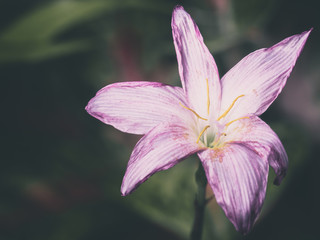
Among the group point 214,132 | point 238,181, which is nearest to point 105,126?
point 214,132

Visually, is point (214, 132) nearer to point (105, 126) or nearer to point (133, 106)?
point (133, 106)

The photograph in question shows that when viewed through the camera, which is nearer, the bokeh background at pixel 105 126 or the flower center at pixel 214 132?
the flower center at pixel 214 132

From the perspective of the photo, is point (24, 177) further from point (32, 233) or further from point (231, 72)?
point (231, 72)

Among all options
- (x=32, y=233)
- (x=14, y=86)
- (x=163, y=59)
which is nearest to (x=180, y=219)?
(x=32, y=233)

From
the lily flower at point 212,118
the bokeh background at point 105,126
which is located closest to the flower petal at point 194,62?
the lily flower at point 212,118

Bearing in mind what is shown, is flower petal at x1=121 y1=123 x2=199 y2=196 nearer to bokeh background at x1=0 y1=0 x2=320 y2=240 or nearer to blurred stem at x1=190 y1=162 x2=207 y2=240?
blurred stem at x1=190 y1=162 x2=207 y2=240

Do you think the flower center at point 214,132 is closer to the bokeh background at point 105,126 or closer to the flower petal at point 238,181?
the flower petal at point 238,181

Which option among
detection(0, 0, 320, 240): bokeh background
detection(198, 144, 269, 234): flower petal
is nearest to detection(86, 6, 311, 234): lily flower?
detection(198, 144, 269, 234): flower petal
